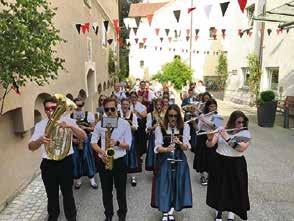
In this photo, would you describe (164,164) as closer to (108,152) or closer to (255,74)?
(108,152)

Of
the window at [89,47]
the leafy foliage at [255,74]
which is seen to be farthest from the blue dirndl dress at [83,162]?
the leafy foliage at [255,74]

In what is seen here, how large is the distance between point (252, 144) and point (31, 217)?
6.96 meters

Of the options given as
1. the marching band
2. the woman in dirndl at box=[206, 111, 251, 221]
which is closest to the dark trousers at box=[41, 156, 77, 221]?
the marching band

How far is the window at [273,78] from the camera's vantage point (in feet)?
52.7

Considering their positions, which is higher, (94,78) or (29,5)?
(29,5)

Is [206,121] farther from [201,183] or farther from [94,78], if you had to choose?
[94,78]

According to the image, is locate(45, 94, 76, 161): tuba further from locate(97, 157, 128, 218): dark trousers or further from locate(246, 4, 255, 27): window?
locate(246, 4, 255, 27): window

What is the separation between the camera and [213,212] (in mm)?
5105

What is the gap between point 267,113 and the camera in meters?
12.4

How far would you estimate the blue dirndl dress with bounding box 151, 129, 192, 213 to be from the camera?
176 inches

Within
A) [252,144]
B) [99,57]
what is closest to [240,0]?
[252,144]

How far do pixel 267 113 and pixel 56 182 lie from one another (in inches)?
390

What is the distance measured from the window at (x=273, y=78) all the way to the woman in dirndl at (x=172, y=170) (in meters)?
12.8

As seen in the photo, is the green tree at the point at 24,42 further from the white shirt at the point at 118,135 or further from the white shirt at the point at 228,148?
the white shirt at the point at 228,148
